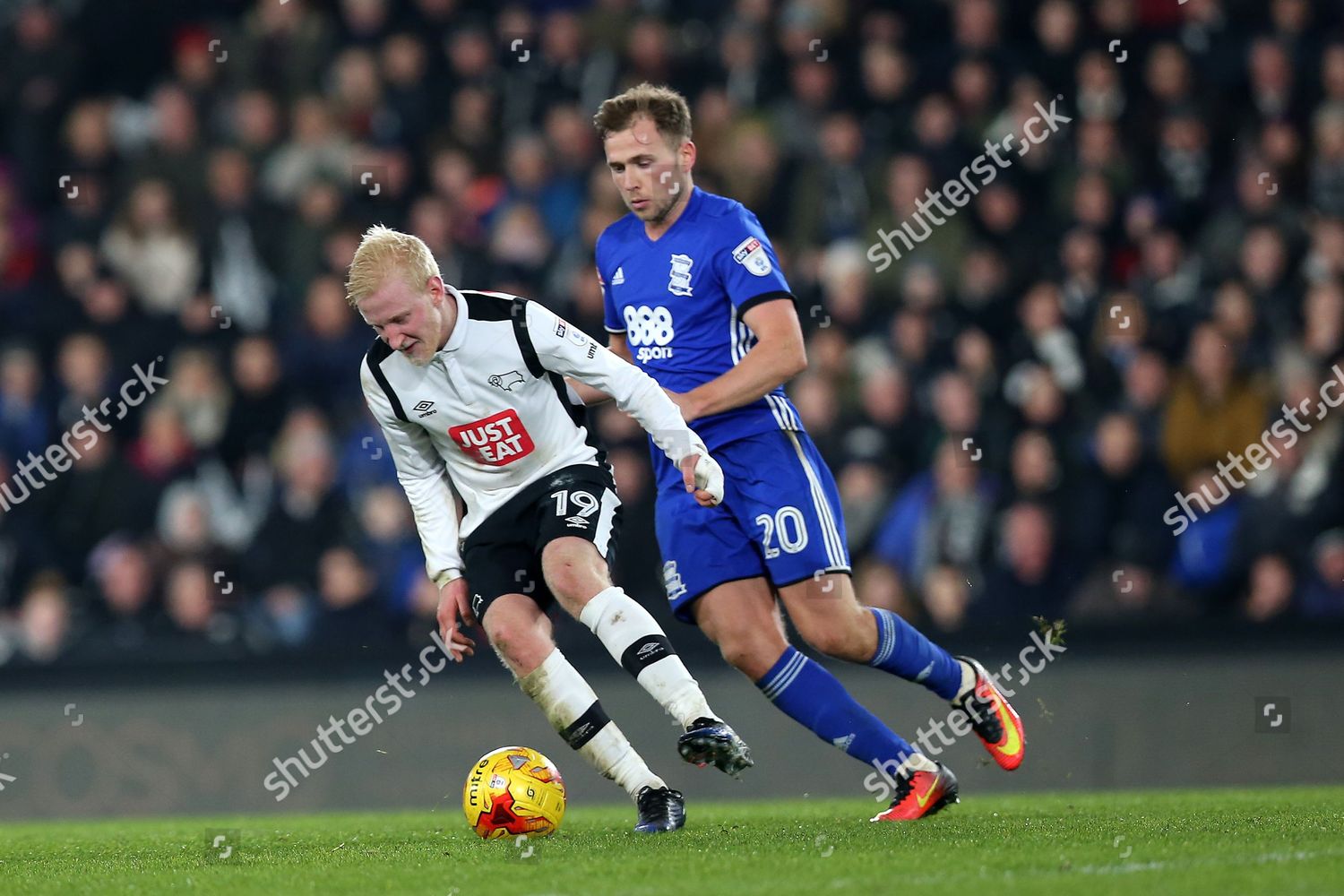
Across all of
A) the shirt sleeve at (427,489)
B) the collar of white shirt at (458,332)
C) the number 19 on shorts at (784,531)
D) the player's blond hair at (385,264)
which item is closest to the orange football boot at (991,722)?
the number 19 on shorts at (784,531)

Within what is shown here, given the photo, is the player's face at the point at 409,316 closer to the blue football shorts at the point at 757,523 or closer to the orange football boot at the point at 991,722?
the blue football shorts at the point at 757,523

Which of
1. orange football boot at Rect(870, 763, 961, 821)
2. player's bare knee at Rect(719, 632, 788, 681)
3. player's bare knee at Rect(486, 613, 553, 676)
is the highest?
player's bare knee at Rect(486, 613, 553, 676)

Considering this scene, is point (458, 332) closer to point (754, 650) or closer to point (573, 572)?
point (573, 572)

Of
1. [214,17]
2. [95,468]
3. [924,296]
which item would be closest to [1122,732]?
[924,296]

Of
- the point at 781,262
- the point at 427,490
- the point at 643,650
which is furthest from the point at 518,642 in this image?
the point at 781,262

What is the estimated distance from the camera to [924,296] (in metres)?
9.54

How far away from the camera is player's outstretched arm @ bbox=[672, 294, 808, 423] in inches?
221

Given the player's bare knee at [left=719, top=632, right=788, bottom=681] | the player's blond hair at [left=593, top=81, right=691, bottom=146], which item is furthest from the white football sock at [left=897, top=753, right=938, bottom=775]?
the player's blond hair at [left=593, top=81, right=691, bottom=146]

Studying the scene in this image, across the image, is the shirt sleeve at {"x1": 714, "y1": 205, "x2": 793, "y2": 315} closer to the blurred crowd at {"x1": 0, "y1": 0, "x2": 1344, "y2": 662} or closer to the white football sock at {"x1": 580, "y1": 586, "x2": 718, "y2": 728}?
the white football sock at {"x1": 580, "y1": 586, "x2": 718, "y2": 728}

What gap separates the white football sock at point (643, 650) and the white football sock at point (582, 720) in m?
0.16

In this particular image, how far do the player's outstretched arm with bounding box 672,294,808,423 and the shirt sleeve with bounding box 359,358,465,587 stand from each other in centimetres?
86

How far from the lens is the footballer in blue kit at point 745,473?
18.6ft

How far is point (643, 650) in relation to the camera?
529 cm

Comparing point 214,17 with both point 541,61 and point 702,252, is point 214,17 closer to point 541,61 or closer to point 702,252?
point 541,61
